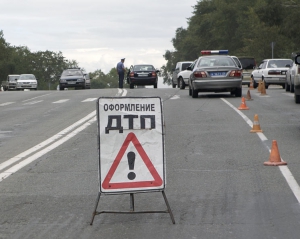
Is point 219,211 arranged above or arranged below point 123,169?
below

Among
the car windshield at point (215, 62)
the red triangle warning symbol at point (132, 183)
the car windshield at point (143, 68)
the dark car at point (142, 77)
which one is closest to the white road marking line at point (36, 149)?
the red triangle warning symbol at point (132, 183)

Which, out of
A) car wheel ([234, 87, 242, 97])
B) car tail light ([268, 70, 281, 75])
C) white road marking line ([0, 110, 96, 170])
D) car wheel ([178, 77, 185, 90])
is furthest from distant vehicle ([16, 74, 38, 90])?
white road marking line ([0, 110, 96, 170])

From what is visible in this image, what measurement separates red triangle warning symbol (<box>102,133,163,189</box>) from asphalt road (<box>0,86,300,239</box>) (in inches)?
13.5

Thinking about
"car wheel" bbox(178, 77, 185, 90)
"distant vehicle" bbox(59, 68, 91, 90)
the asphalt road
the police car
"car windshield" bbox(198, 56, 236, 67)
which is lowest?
"distant vehicle" bbox(59, 68, 91, 90)

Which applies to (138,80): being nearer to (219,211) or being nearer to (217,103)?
(217,103)

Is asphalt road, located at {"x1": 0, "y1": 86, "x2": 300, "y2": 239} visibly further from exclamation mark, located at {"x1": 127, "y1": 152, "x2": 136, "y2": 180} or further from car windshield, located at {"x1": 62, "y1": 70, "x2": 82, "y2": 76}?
car windshield, located at {"x1": 62, "y1": 70, "x2": 82, "y2": 76}

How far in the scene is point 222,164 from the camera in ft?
38.5

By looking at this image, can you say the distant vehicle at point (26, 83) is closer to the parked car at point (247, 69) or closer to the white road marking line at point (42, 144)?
the parked car at point (247, 69)

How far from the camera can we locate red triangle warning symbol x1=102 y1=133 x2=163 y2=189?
300 inches

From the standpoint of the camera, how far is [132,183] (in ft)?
25.1

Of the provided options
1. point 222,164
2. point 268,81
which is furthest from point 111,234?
point 268,81

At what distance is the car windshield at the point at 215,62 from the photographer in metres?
28.6

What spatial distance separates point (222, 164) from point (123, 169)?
4.30 m

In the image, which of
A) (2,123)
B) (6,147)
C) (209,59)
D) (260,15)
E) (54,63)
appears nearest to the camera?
(6,147)
